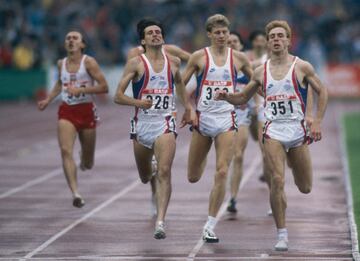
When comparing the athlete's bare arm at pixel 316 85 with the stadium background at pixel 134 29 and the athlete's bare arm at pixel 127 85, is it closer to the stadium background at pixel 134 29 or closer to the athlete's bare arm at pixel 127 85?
the athlete's bare arm at pixel 127 85

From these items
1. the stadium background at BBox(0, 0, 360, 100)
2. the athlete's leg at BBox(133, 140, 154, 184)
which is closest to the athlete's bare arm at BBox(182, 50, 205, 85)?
the athlete's leg at BBox(133, 140, 154, 184)

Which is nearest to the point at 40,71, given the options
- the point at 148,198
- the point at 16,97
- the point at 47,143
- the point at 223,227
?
the point at 16,97

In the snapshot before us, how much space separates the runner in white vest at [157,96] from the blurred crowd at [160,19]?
3008 cm

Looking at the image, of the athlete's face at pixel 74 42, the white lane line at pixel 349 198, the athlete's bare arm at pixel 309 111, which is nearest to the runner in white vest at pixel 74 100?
the athlete's face at pixel 74 42

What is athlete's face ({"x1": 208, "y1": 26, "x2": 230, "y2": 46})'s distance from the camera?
14.0 metres

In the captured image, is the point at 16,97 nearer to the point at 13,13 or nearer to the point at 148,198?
the point at 13,13

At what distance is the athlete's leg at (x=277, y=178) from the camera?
12.8m

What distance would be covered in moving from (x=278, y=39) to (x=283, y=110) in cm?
72

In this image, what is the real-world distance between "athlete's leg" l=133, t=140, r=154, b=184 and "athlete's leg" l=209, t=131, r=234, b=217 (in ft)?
2.75

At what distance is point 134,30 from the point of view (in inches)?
1816

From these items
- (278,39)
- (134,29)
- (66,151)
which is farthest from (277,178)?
(134,29)

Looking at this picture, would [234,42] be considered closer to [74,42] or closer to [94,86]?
[94,86]

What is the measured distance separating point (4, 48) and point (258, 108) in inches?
1070

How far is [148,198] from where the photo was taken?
1809 centimetres
